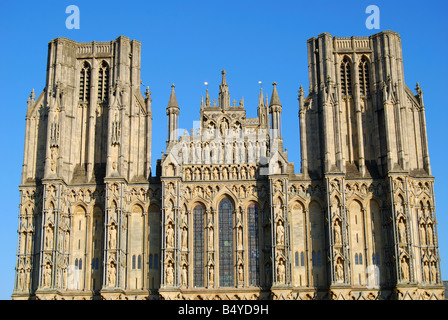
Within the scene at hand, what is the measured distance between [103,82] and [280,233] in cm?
1678

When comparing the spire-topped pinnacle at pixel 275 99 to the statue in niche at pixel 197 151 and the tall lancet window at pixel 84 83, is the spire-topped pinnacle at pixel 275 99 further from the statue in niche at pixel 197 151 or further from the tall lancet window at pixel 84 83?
the tall lancet window at pixel 84 83

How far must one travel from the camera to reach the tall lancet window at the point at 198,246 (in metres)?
48.2

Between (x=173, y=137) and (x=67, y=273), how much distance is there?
11.2m

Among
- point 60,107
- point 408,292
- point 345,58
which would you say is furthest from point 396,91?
point 60,107

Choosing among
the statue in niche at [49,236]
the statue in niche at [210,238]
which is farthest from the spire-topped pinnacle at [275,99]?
the statue in niche at [49,236]

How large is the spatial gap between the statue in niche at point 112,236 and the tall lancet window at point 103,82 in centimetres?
982

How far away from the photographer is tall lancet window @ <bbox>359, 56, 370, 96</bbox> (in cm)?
5256

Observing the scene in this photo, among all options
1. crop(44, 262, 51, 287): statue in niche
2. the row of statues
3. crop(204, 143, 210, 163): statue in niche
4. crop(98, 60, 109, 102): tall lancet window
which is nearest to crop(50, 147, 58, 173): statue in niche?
crop(98, 60, 109, 102): tall lancet window

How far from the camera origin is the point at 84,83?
53344mm

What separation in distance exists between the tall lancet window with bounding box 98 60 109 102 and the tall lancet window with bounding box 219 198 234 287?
37.6ft

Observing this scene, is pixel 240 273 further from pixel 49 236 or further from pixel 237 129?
pixel 49 236

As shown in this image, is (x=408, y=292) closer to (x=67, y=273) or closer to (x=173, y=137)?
(x=173, y=137)

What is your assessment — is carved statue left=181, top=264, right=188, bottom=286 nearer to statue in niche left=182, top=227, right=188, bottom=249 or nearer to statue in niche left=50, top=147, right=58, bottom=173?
statue in niche left=182, top=227, right=188, bottom=249

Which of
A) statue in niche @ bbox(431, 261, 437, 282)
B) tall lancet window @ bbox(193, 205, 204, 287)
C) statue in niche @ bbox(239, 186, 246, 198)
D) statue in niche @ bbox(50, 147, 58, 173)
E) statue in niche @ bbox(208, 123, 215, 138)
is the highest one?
statue in niche @ bbox(208, 123, 215, 138)
